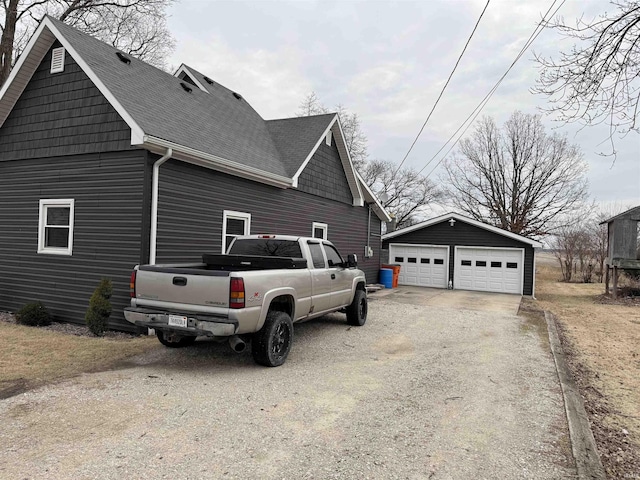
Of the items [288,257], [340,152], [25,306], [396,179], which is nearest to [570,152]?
[396,179]

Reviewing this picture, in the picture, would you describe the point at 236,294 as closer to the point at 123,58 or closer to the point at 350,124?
the point at 123,58

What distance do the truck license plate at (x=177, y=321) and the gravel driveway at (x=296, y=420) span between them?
65cm

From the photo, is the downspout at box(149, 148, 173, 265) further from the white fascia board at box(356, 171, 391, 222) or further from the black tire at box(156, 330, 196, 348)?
the white fascia board at box(356, 171, 391, 222)

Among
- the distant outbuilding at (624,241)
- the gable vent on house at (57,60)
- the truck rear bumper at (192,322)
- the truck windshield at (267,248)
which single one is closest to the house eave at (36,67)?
the gable vent on house at (57,60)

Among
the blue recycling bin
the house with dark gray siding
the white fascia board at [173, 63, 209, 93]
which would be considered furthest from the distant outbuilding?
the white fascia board at [173, 63, 209, 93]

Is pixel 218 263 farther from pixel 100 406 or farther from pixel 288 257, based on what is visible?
pixel 100 406

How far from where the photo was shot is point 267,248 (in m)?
7.67

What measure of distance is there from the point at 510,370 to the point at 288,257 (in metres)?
3.85

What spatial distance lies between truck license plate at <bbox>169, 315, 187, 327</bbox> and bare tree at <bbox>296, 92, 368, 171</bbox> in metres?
31.7

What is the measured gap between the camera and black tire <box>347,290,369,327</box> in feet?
30.2

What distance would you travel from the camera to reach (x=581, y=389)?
19.3 feet

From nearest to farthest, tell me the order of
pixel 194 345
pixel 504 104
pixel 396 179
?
pixel 194 345, pixel 504 104, pixel 396 179

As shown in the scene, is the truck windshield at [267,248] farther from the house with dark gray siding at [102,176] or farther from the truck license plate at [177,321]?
the truck license plate at [177,321]

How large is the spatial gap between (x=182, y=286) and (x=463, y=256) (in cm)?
1744
